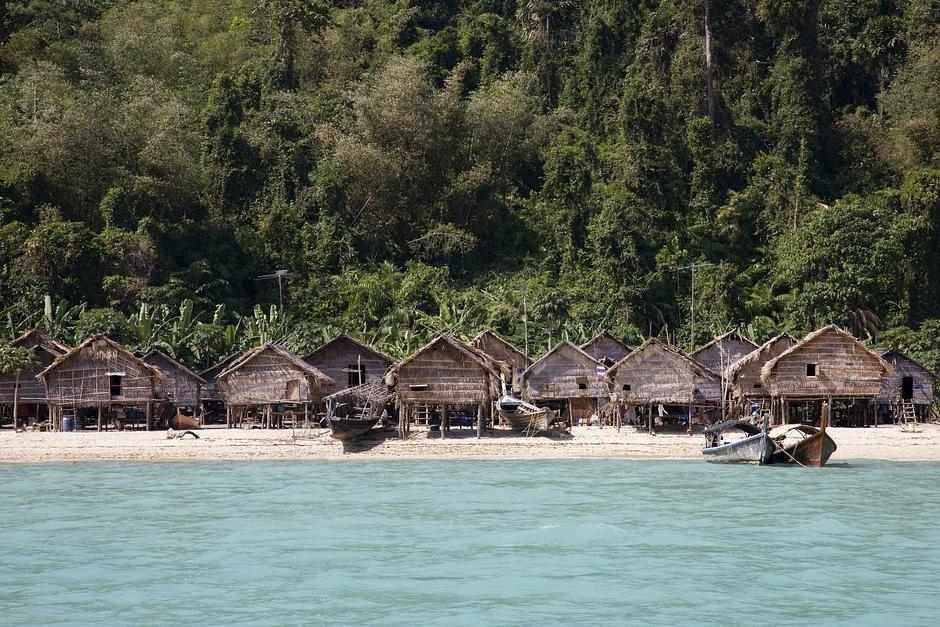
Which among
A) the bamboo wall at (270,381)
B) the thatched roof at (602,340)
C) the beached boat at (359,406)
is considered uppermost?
the thatched roof at (602,340)

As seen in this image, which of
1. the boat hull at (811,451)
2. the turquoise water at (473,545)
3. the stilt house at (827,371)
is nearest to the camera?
the turquoise water at (473,545)

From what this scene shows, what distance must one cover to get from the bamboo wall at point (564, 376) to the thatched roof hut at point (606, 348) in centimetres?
247

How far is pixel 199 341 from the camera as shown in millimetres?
38562

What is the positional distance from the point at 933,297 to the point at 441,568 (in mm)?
30666

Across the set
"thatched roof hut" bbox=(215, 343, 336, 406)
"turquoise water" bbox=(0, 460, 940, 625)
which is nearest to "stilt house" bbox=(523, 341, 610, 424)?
"thatched roof hut" bbox=(215, 343, 336, 406)

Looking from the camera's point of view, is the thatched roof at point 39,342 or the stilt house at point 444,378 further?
the thatched roof at point 39,342

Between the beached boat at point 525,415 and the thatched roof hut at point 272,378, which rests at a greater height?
the thatched roof hut at point 272,378

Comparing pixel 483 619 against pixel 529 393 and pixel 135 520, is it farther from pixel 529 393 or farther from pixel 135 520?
pixel 529 393

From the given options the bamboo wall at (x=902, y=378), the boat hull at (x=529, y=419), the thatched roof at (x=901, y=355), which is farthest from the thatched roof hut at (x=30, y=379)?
the bamboo wall at (x=902, y=378)

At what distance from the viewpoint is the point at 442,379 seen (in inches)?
1280

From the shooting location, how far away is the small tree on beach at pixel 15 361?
112ft

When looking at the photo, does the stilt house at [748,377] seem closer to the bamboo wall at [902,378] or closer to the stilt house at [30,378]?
the bamboo wall at [902,378]

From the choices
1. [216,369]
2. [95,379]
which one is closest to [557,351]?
[216,369]

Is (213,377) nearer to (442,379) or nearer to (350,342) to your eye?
(350,342)
